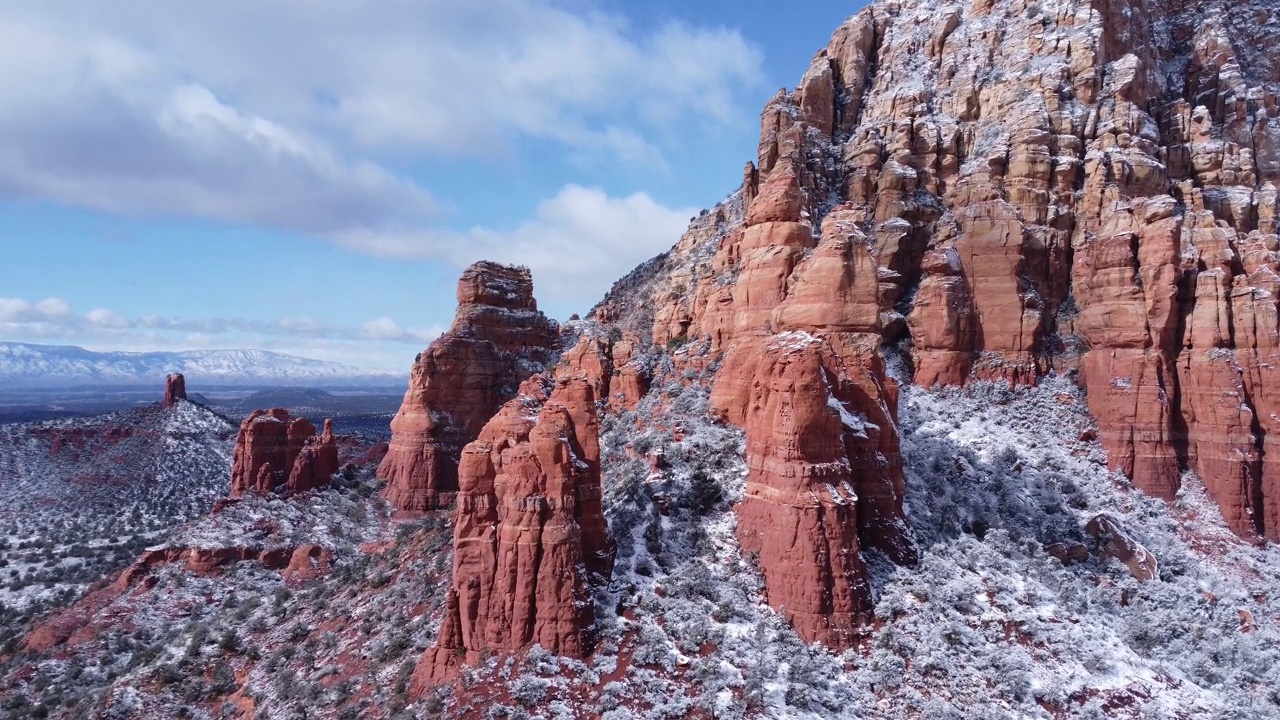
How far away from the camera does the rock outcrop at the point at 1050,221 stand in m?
40.3

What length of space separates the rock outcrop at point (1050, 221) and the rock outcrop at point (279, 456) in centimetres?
2889

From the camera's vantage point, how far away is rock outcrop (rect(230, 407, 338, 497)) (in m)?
53.2

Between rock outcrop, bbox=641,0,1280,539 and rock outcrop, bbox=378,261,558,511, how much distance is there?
13850 mm

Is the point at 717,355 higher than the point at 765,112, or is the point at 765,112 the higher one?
the point at 765,112

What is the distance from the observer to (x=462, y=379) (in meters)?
56.9

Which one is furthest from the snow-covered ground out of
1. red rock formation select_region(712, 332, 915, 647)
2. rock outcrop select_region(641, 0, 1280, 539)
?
rock outcrop select_region(641, 0, 1280, 539)

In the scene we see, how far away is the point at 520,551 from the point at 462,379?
115 ft

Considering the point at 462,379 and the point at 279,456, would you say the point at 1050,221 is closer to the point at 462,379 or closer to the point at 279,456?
the point at 462,379

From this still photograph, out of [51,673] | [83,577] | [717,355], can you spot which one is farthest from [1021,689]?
[83,577]

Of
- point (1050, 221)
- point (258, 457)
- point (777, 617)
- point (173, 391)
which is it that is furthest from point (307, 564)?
point (173, 391)

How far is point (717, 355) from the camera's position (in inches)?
1704

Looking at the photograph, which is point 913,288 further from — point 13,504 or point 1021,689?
point 13,504

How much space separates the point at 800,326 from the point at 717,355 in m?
7.49

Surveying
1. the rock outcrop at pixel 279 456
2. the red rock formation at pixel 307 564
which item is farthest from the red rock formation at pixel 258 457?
the red rock formation at pixel 307 564
